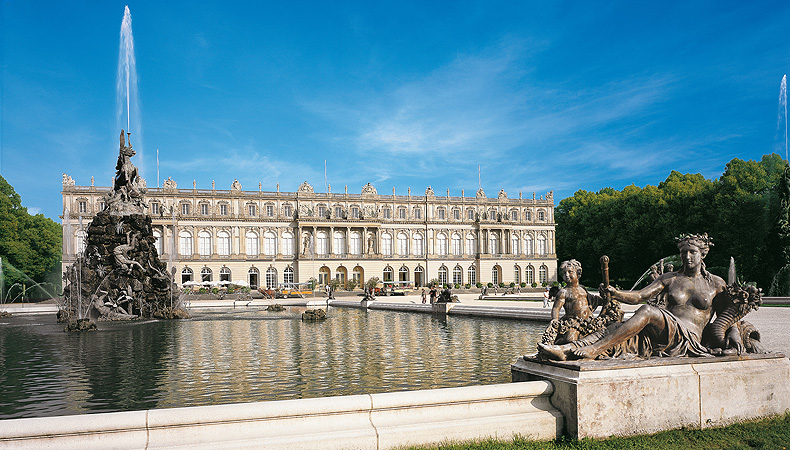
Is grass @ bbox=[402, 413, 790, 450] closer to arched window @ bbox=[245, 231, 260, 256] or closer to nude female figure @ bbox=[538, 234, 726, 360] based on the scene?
nude female figure @ bbox=[538, 234, 726, 360]

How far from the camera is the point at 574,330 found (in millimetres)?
5523

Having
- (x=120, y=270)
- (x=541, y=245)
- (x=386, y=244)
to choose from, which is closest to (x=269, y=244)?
(x=386, y=244)

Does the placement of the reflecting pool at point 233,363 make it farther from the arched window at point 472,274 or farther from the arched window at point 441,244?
the arched window at point 472,274

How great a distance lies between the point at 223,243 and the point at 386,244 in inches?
950

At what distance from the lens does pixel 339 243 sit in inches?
3132

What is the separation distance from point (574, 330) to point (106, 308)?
2004 centimetres

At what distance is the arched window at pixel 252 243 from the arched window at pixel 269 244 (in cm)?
114

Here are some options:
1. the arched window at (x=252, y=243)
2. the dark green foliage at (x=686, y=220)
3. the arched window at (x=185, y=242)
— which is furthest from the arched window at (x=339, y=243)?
the dark green foliage at (x=686, y=220)

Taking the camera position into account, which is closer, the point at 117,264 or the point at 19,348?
the point at 19,348

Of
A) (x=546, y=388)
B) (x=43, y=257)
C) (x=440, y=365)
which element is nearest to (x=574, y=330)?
(x=546, y=388)

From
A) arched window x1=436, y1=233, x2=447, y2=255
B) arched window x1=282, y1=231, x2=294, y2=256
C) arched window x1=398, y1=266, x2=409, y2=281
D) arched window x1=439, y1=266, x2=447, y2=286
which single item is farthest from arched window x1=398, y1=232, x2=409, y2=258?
arched window x1=282, y1=231, x2=294, y2=256

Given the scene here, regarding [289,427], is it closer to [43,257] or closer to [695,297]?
[695,297]

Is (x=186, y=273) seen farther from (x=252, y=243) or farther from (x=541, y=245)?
(x=541, y=245)

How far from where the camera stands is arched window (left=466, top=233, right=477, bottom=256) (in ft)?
278
